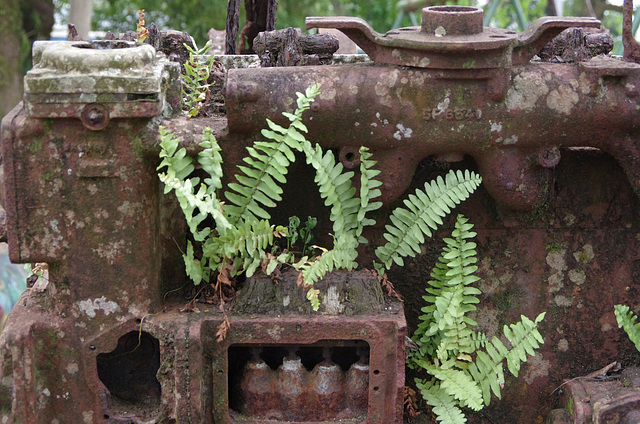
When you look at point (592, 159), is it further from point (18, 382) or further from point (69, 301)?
point (18, 382)

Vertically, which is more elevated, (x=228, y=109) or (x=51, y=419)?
(x=228, y=109)

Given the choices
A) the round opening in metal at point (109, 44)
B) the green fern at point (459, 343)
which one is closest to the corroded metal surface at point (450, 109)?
the green fern at point (459, 343)

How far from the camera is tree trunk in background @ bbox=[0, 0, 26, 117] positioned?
11.5m

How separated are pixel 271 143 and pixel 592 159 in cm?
141

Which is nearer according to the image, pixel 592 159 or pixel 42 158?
pixel 42 158

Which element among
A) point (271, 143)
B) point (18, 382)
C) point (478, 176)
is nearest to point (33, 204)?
point (18, 382)

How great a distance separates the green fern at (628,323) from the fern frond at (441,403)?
76 centimetres

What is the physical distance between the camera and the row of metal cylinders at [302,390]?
10.5 ft

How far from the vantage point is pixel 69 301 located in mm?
3162

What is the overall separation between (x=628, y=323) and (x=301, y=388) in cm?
138

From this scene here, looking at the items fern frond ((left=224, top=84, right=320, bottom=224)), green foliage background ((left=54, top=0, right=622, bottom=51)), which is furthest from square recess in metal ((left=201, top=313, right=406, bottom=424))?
green foliage background ((left=54, top=0, right=622, bottom=51))

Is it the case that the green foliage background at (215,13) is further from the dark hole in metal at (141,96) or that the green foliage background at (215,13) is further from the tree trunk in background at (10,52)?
the dark hole in metal at (141,96)

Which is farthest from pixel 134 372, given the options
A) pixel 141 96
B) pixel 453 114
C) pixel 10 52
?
pixel 10 52

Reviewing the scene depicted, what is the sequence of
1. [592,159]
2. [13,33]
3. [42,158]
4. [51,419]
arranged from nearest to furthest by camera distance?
[42,158], [51,419], [592,159], [13,33]
